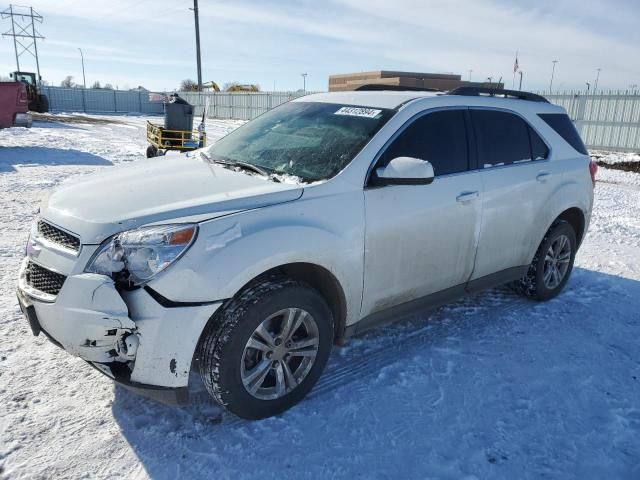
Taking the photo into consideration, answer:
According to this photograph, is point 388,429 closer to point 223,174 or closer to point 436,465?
point 436,465

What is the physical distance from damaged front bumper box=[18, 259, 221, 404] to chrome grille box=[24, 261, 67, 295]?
0.09 metres

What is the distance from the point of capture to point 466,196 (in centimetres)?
372

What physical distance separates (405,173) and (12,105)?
1561 centimetres

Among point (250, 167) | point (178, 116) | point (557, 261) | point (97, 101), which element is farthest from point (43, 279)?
point (97, 101)

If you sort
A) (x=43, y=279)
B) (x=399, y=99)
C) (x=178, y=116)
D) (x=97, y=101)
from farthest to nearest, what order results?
(x=97, y=101), (x=178, y=116), (x=399, y=99), (x=43, y=279)

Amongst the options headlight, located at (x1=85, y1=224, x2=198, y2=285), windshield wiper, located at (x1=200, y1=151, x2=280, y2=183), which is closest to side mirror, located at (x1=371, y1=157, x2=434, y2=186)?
windshield wiper, located at (x1=200, y1=151, x2=280, y2=183)

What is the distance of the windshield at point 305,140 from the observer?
10.8 ft

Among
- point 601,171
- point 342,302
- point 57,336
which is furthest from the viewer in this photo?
point 601,171

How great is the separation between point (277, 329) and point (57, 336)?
3.73 feet

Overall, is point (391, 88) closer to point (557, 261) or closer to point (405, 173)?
point (405, 173)

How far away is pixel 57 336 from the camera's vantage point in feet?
8.44

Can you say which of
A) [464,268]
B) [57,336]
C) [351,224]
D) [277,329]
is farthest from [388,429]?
[57,336]

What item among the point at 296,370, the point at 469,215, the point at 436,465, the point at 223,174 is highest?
the point at 223,174

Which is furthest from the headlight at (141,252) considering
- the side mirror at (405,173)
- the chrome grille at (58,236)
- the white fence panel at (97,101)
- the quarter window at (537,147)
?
the white fence panel at (97,101)
